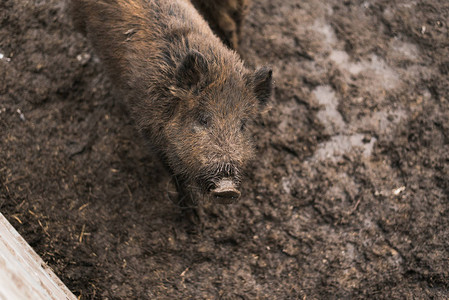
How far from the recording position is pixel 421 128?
3916 millimetres

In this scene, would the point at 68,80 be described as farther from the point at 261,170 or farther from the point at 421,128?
the point at 421,128

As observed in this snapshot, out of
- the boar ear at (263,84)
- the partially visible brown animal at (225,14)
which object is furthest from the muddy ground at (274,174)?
the boar ear at (263,84)

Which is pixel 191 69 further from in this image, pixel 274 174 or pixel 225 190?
pixel 274 174

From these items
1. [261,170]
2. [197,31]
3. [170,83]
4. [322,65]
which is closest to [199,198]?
[261,170]

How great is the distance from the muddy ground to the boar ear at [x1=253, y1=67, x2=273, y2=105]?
89cm

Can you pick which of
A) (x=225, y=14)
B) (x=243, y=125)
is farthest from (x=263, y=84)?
(x=225, y=14)

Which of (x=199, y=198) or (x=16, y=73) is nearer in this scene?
(x=199, y=198)

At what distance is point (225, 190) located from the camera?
8.36ft

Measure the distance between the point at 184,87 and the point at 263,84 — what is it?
65 centimetres

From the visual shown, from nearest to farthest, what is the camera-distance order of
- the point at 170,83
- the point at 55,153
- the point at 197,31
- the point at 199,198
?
the point at 170,83, the point at 197,31, the point at 199,198, the point at 55,153

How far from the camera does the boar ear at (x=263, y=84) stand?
2.96 m

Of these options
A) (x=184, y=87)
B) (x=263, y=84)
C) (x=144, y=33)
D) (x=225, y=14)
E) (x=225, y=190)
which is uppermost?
(x=144, y=33)

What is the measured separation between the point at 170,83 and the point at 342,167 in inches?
78.1

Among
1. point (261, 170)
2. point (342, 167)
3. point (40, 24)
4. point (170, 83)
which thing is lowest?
point (342, 167)
